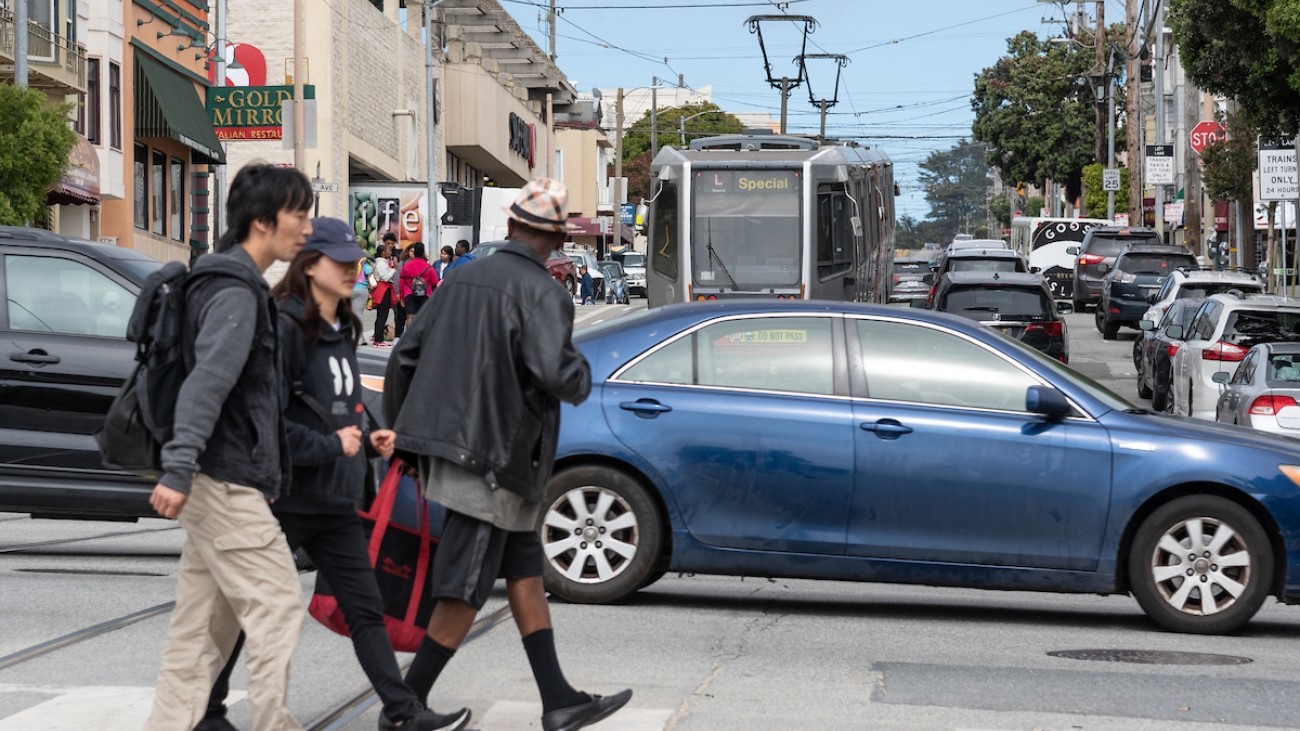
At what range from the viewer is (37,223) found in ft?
92.2

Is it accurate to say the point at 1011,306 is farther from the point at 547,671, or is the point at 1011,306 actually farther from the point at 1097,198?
the point at 1097,198

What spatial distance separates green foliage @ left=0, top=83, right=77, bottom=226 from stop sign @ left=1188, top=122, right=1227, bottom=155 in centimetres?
2723

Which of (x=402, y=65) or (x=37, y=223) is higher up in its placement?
(x=402, y=65)

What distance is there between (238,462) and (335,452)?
15.9 inches

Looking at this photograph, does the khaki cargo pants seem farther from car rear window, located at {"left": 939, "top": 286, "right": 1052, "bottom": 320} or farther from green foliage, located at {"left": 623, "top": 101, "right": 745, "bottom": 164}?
green foliage, located at {"left": 623, "top": 101, "right": 745, "bottom": 164}

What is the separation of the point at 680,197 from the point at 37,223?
1029cm

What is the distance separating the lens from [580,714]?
19.5 ft

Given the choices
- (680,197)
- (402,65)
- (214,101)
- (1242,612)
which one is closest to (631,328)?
(1242,612)

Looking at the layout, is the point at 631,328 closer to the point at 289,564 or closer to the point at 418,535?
the point at 418,535

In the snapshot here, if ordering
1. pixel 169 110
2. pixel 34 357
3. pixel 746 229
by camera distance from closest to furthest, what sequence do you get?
pixel 34 357 → pixel 746 229 → pixel 169 110

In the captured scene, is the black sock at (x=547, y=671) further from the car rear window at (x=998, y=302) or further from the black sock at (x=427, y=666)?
the car rear window at (x=998, y=302)

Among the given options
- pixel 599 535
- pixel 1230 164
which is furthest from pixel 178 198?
pixel 599 535

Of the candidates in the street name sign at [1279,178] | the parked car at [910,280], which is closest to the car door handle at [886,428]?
the street name sign at [1279,178]

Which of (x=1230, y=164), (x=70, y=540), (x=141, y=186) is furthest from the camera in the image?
(x=1230, y=164)
